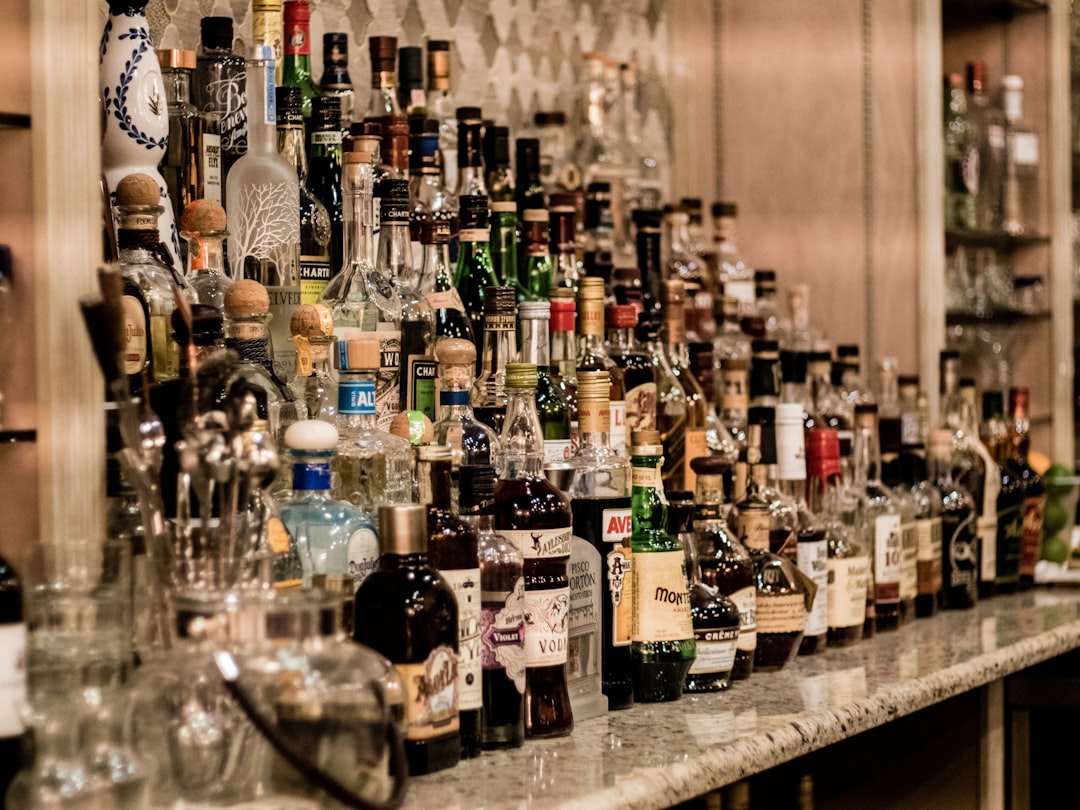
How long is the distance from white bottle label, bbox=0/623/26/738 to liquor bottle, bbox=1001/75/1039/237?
2.78 meters

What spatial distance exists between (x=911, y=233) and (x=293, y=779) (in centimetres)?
225

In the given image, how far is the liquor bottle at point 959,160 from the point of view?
340 centimetres

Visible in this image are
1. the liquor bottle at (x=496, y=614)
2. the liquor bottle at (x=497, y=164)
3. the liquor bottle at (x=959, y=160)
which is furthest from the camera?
the liquor bottle at (x=959, y=160)

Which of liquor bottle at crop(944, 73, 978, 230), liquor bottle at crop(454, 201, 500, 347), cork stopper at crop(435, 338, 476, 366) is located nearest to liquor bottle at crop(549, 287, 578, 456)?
liquor bottle at crop(454, 201, 500, 347)

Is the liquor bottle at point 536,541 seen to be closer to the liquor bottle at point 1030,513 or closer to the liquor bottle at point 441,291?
the liquor bottle at point 441,291

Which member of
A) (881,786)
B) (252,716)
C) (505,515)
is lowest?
(881,786)

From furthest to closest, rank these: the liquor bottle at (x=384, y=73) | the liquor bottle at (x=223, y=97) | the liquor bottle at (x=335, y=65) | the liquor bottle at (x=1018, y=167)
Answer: the liquor bottle at (x=1018, y=167)
the liquor bottle at (x=384, y=73)
the liquor bottle at (x=335, y=65)
the liquor bottle at (x=223, y=97)

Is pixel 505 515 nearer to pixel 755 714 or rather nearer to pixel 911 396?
pixel 755 714

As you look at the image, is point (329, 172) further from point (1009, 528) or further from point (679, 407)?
point (1009, 528)

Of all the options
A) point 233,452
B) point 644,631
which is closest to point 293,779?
point 233,452

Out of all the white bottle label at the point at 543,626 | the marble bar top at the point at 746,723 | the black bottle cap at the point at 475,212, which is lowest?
the marble bar top at the point at 746,723

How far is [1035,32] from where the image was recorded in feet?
11.9

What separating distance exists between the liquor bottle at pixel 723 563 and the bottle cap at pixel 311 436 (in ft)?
2.13

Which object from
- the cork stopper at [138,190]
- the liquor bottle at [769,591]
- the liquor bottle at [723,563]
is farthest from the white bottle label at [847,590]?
the cork stopper at [138,190]
